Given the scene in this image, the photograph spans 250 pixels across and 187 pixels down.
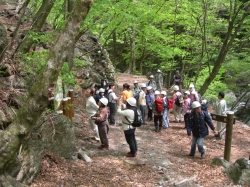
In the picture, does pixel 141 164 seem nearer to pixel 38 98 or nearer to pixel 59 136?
pixel 59 136

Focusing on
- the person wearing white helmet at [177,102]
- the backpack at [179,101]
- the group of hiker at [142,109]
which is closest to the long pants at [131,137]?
the group of hiker at [142,109]

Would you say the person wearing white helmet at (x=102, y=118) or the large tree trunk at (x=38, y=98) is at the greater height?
the large tree trunk at (x=38, y=98)

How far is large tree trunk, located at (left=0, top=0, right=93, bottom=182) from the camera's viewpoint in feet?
12.4

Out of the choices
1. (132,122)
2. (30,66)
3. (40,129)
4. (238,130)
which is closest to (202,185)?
(132,122)

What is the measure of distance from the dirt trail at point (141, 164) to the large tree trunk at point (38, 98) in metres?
1.45

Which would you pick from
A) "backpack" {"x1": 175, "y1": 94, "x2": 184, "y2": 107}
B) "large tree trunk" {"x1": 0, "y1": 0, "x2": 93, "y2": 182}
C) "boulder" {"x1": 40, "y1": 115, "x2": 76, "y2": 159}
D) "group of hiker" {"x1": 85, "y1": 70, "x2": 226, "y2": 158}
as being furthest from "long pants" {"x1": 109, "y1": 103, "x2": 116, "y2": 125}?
"large tree trunk" {"x1": 0, "y1": 0, "x2": 93, "y2": 182}

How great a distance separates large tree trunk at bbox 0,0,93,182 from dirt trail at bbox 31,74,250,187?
1447mm

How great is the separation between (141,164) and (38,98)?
4215mm

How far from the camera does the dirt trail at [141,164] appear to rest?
229 inches

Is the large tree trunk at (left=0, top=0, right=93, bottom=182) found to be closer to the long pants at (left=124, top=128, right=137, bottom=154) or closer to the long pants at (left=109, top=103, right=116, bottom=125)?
the long pants at (left=124, top=128, right=137, bottom=154)

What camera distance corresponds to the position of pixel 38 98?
377 cm

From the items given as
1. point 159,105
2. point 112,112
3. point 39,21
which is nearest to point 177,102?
point 159,105

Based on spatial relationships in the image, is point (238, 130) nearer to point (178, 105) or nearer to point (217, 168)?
point (178, 105)

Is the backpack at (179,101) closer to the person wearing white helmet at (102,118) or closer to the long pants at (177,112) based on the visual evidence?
the long pants at (177,112)
